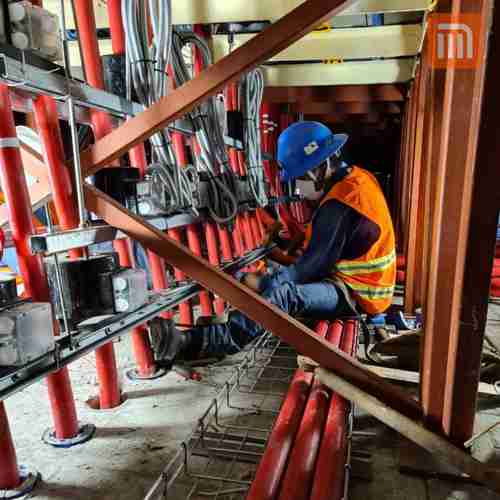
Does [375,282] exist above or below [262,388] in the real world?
above

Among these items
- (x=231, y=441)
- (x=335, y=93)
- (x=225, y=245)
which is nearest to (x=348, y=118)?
(x=335, y=93)

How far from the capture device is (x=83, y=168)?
1.84 metres

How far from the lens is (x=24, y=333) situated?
53.6 inches

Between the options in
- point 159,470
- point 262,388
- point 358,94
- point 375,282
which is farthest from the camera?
point 358,94

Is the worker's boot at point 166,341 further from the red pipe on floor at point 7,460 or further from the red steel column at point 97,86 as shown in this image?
the red pipe on floor at point 7,460

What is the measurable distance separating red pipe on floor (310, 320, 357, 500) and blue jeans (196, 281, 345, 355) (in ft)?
2.92

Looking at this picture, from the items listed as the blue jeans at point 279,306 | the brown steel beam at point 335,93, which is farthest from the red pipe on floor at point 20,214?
the brown steel beam at point 335,93

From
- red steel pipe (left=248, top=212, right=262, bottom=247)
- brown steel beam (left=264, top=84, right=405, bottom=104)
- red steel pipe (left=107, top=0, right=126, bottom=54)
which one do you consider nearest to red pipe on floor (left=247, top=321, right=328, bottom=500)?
red steel pipe (left=107, top=0, right=126, bottom=54)

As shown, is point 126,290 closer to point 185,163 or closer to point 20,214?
point 20,214

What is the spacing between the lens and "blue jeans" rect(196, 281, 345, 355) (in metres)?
2.60

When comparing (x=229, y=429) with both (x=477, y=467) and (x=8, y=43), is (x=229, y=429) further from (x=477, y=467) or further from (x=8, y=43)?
(x=8, y=43)

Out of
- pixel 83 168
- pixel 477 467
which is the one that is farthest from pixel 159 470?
pixel 83 168

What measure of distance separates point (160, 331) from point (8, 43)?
145 cm

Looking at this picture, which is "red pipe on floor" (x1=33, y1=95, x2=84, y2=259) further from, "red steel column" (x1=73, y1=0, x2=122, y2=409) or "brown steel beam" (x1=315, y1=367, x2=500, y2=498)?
"brown steel beam" (x1=315, y1=367, x2=500, y2=498)
